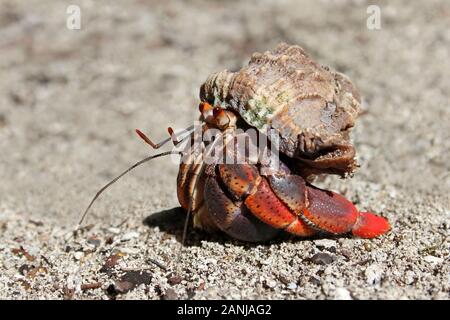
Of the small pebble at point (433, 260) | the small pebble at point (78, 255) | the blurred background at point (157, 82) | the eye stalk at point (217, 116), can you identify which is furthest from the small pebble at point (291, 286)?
the blurred background at point (157, 82)

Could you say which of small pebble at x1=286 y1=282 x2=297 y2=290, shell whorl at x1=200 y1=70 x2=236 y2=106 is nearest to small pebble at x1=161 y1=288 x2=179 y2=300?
small pebble at x1=286 y1=282 x2=297 y2=290

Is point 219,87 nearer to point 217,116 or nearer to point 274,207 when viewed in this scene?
point 217,116

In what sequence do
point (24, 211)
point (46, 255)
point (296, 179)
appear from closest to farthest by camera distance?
point (296, 179), point (46, 255), point (24, 211)

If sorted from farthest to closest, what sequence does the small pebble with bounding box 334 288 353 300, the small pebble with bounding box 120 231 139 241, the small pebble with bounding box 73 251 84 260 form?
1. the small pebble with bounding box 120 231 139 241
2. the small pebble with bounding box 73 251 84 260
3. the small pebble with bounding box 334 288 353 300

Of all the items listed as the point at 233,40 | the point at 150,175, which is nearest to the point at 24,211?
the point at 150,175

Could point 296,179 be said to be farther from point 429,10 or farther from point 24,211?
point 429,10

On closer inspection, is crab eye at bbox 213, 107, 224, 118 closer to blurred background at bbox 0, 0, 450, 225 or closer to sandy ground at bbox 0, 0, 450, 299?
sandy ground at bbox 0, 0, 450, 299
